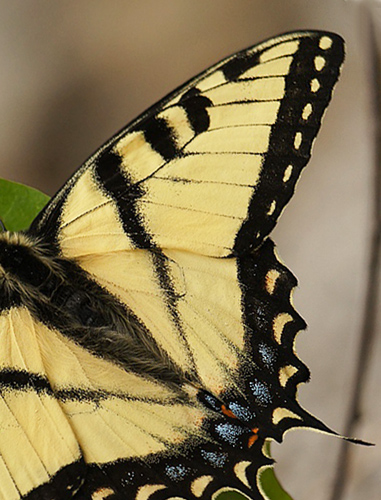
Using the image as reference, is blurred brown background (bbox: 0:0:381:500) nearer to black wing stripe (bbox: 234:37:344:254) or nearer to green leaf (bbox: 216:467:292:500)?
green leaf (bbox: 216:467:292:500)

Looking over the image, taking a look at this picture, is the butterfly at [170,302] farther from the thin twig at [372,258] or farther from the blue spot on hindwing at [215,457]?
the thin twig at [372,258]

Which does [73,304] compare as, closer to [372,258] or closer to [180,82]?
[372,258]

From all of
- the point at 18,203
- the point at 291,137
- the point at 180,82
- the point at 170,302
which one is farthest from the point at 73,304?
the point at 180,82

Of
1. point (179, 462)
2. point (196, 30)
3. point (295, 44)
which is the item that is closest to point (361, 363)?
point (179, 462)

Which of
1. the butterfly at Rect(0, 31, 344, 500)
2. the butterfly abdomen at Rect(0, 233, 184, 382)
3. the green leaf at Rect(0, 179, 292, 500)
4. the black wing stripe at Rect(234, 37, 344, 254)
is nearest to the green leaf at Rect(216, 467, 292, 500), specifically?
the butterfly at Rect(0, 31, 344, 500)

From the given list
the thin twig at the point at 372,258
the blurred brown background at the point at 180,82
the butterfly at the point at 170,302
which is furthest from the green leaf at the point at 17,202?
the blurred brown background at the point at 180,82

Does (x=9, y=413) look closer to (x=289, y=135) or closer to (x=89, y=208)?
(x=89, y=208)
